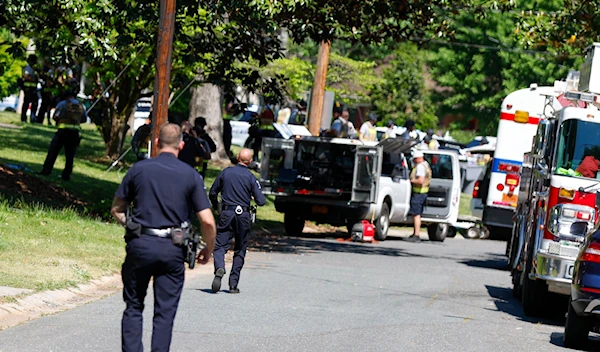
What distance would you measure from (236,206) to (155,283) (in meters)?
5.97

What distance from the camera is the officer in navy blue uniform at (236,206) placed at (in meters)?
13.8

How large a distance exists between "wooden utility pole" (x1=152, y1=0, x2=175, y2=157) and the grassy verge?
1.70 meters

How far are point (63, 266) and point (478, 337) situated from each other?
4.86 metres

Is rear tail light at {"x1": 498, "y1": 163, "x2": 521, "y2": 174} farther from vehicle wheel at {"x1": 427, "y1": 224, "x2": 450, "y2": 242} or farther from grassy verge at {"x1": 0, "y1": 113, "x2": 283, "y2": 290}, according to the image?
grassy verge at {"x1": 0, "y1": 113, "x2": 283, "y2": 290}

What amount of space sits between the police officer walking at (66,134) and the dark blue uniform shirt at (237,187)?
8960 millimetres

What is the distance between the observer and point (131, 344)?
7.84 metres

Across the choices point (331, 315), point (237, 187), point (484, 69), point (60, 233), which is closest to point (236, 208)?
point (237, 187)

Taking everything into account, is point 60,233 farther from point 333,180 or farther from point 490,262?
point 490,262

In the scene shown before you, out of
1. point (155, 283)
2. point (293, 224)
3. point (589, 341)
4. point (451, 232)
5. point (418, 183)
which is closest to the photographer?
point (155, 283)

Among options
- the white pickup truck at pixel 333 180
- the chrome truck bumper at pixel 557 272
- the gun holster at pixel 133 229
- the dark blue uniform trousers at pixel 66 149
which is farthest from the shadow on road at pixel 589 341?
the dark blue uniform trousers at pixel 66 149

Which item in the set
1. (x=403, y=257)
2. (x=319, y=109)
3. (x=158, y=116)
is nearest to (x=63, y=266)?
(x=158, y=116)

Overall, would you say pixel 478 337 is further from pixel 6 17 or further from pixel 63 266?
pixel 6 17

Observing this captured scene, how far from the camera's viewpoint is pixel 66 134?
886 inches

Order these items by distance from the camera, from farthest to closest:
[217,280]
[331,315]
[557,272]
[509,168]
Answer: [509,168] < [217,280] < [557,272] < [331,315]
